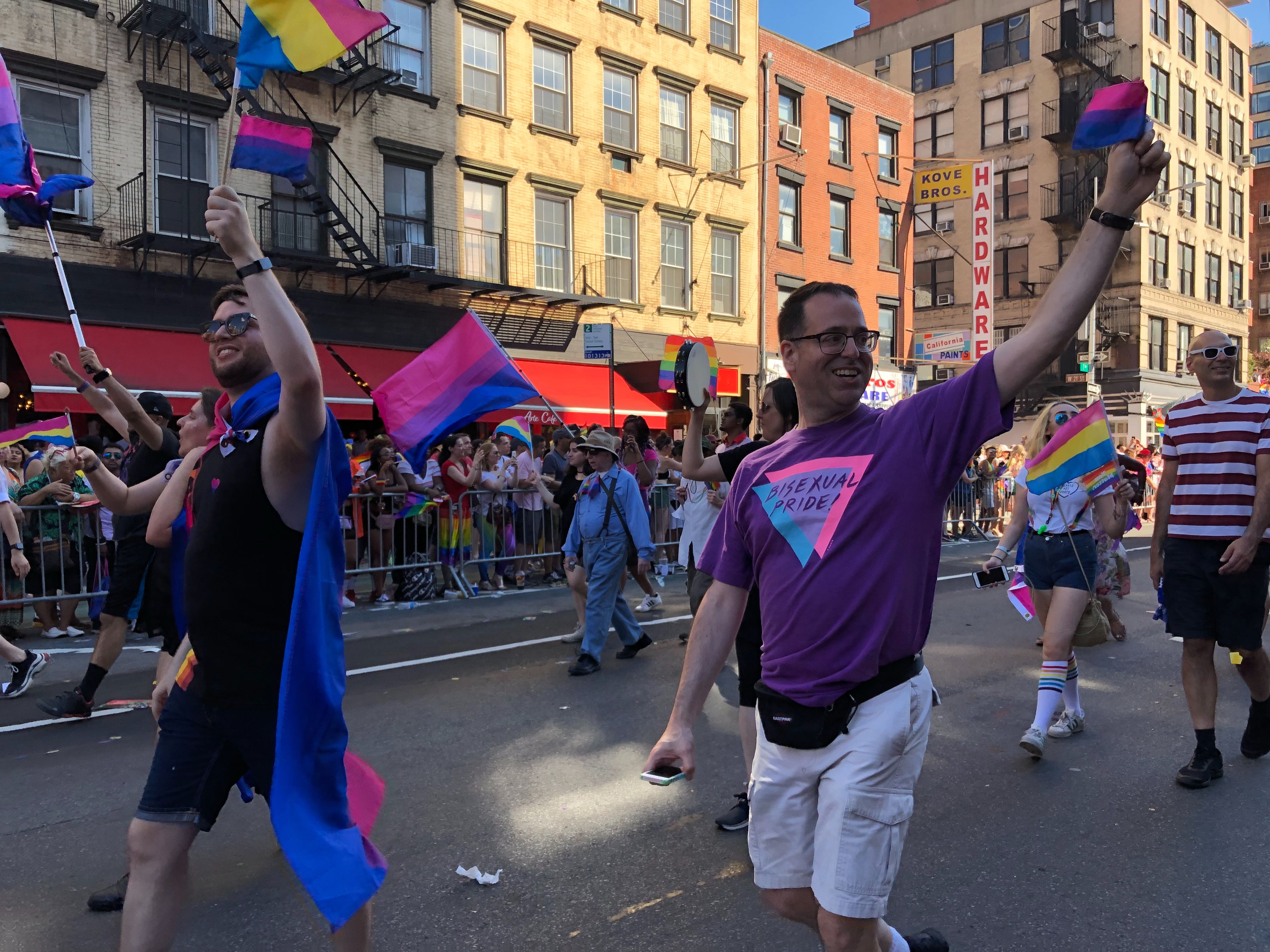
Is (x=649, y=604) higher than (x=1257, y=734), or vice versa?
(x=1257, y=734)

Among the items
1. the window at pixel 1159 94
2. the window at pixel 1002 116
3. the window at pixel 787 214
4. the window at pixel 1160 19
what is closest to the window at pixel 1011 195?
the window at pixel 1002 116

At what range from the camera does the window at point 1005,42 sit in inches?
1617

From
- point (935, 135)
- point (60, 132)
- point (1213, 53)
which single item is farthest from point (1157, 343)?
point (60, 132)

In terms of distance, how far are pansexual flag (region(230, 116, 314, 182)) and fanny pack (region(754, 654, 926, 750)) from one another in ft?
7.67

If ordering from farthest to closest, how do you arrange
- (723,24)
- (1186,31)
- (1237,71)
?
(1237,71), (1186,31), (723,24)

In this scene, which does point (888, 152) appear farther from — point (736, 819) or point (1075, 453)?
point (736, 819)

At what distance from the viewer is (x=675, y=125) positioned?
1000 inches

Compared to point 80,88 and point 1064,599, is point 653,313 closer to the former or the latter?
point 80,88

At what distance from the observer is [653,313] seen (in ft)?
82.0

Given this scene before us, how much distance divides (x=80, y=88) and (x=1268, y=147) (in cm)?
6858

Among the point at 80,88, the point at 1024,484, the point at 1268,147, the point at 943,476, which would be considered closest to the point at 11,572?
the point at 1024,484

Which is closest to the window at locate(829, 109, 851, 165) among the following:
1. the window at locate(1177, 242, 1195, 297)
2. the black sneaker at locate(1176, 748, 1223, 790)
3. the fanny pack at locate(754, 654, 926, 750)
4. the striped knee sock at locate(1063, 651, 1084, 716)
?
the window at locate(1177, 242, 1195, 297)

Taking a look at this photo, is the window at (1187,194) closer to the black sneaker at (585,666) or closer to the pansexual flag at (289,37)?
the black sneaker at (585,666)

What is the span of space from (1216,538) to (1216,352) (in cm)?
92
